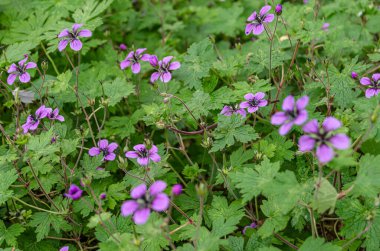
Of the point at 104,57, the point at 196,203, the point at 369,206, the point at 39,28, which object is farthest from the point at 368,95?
the point at 39,28

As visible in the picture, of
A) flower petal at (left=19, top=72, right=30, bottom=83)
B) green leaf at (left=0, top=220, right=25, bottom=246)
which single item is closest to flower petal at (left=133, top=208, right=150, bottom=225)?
green leaf at (left=0, top=220, right=25, bottom=246)

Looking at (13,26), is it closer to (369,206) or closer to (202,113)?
(202,113)

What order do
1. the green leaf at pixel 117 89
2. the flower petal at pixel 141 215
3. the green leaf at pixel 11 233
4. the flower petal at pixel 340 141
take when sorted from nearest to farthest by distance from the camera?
1. the flower petal at pixel 340 141
2. the flower petal at pixel 141 215
3. the green leaf at pixel 11 233
4. the green leaf at pixel 117 89

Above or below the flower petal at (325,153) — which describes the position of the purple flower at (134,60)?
below

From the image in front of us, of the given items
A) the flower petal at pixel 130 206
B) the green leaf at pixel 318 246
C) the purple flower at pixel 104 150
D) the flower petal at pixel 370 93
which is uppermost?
the flower petal at pixel 130 206

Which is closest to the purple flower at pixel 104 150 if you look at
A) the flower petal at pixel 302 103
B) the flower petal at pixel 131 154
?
the flower petal at pixel 131 154

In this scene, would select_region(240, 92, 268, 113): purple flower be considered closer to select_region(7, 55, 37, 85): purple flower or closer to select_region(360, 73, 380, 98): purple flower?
select_region(360, 73, 380, 98): purple flower

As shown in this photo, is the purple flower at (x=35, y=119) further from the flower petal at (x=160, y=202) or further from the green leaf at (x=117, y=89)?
the flower petal at (x=160, y=202)

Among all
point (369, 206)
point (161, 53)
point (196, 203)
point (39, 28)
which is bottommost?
point (196, 203)
